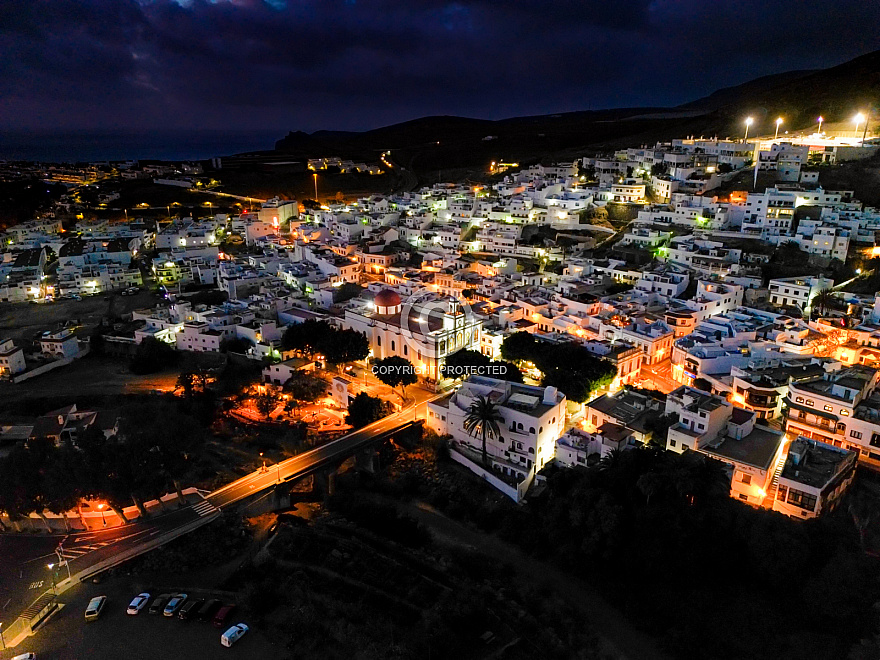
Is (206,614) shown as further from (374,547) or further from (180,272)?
(180,272)

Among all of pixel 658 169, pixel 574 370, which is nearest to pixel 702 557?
pixel 574 370

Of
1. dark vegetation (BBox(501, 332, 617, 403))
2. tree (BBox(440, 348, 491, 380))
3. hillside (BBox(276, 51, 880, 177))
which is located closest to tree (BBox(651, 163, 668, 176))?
hillside (BBox(276, 51, 880, 177))

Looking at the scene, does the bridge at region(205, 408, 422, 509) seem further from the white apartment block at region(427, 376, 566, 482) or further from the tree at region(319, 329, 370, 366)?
the tree at region(319, 329, 370, 366)

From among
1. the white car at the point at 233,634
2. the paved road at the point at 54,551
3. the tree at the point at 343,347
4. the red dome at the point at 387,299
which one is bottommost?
the white car at the point at 233,634

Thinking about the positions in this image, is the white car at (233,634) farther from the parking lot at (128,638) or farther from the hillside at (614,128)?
the hillside at (614,128)

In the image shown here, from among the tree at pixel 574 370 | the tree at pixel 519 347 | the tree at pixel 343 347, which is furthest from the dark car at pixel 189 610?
the tree at pixel 519 347

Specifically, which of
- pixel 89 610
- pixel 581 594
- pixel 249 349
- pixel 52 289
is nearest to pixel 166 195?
pixel 52 289

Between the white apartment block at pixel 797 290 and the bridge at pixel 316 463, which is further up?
the white apartment block at pixel 797 290

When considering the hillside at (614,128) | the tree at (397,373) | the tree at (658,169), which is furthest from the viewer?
the hillside at (614,128)
